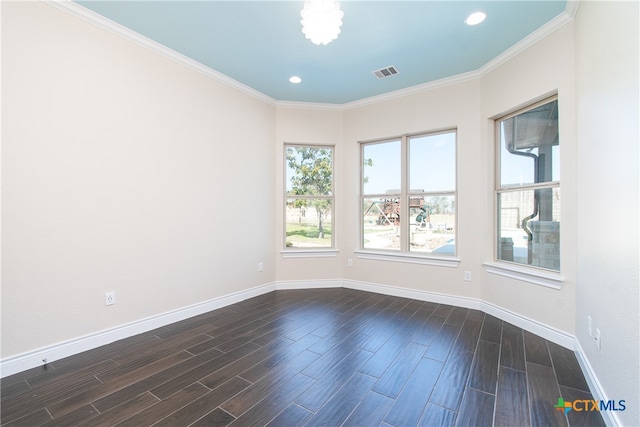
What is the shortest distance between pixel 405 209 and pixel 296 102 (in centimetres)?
239

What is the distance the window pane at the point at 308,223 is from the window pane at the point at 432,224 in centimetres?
134

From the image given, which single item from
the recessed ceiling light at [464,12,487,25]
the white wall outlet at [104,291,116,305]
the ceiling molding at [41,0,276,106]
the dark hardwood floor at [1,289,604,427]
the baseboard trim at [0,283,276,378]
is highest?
the recessed ceiling light at [464,12,487,25]

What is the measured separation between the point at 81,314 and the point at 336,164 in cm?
364

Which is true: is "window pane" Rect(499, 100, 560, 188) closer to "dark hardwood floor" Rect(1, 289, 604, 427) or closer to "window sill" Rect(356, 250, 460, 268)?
"window sill" Rect(356, 250, 460, 268)

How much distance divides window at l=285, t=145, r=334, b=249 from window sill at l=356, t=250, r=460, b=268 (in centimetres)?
64

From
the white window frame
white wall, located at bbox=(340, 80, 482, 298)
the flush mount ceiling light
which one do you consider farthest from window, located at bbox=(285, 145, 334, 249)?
the flush mount ceiling light

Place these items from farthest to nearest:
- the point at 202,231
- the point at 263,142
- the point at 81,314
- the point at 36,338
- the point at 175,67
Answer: the point at 263,142
the point at 202,231
the point at 175,67
the point at 81,314
the point at 36,338

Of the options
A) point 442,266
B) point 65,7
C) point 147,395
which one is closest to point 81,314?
point 147,395

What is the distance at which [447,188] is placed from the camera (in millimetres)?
3910

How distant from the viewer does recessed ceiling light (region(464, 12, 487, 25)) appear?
8.18 feet

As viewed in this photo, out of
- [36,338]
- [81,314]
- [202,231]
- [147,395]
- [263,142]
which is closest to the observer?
[147,395]

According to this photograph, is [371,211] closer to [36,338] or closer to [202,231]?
[202,231]

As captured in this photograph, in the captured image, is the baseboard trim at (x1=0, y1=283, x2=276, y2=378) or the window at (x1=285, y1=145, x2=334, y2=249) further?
the window at (x1=285, y1=145, x2=334, y2=249)

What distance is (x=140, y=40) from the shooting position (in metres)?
2.80
